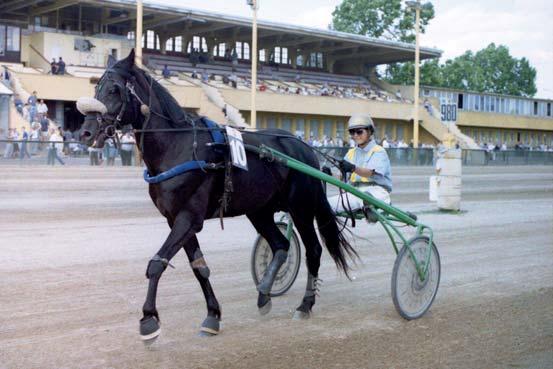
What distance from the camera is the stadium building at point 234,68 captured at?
3675 centimetres

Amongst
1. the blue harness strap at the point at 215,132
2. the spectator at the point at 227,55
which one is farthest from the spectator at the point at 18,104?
the blue harness strap at the point at 215,132

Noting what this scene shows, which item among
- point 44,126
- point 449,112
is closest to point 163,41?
point 44,126

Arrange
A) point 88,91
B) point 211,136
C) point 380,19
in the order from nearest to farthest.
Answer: point 211,136, point 88,91, point 380,19

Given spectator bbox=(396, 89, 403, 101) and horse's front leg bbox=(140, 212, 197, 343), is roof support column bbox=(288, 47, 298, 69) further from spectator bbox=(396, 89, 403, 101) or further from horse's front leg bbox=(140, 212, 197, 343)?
horse's front leg bbox=(140, 212, 197, 343)

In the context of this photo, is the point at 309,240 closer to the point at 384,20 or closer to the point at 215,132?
the point at 215,132

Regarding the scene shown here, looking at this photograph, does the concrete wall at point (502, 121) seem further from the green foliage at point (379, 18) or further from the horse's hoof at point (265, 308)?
the horse's hoof at point (265, 308)

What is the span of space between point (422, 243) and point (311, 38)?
4662 centimetres

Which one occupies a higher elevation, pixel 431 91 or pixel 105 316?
pixel 431 91

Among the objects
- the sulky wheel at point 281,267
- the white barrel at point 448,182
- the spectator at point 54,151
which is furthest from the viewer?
the spectator at point 54,151

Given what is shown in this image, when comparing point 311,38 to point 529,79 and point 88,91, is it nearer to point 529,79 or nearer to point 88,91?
point 88,91

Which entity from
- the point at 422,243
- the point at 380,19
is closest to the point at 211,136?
the point at 422,243

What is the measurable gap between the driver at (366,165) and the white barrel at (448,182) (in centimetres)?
906

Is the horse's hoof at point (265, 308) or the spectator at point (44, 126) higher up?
the spectator at point (44, 126)

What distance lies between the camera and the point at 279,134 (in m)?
7.02
